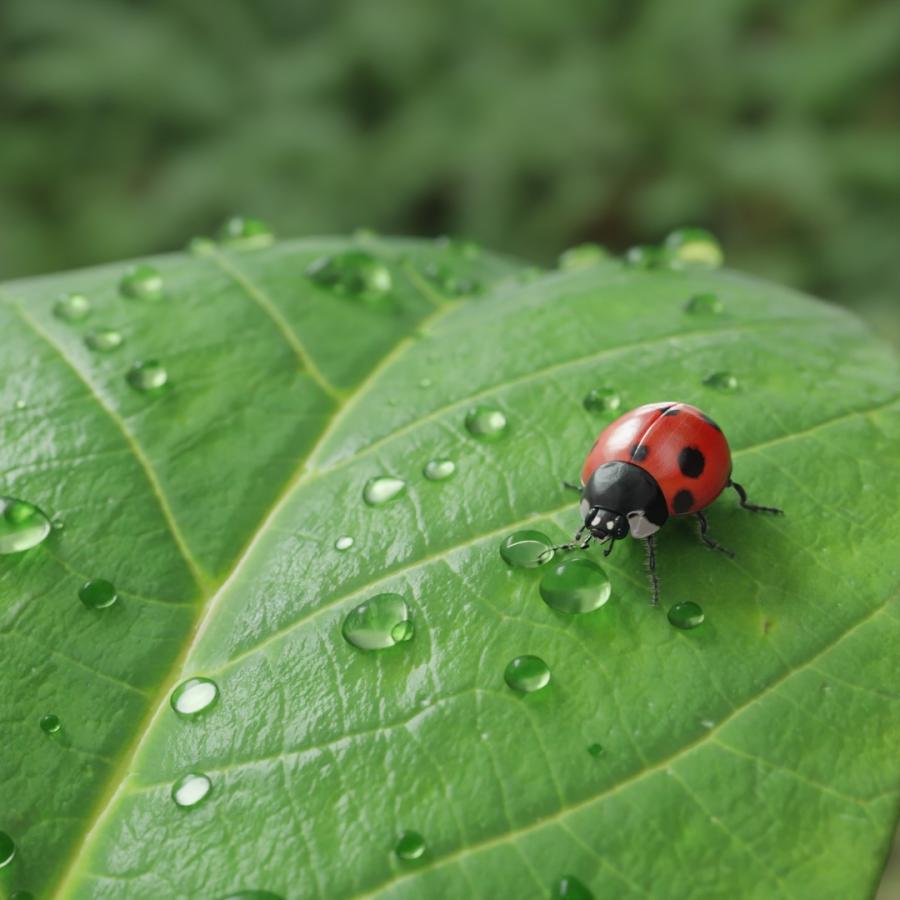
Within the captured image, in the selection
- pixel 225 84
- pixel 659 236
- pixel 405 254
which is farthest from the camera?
pixel 225 84

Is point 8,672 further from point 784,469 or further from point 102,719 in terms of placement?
point 784,469

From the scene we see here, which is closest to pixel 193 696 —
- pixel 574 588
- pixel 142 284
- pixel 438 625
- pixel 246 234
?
pixel 438 625

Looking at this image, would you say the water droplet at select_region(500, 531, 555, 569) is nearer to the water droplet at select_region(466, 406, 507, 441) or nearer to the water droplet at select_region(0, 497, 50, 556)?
the water droplet at select_region(466, 406, 507, 441)

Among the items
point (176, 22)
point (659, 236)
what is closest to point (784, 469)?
point (659, 236)

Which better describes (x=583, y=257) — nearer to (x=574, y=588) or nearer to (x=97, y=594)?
(x=574, y=588)

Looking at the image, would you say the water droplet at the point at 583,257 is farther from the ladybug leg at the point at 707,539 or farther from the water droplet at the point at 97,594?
the water droplet at the point at 97,594

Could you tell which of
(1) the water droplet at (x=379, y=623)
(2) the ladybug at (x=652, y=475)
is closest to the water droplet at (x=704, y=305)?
(2) the ladybug at (x=652, y=475)
